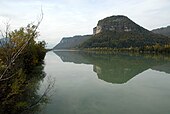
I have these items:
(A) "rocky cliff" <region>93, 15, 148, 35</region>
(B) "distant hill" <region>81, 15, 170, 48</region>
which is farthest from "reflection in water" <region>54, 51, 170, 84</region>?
(A) "rocky cliff" <region>93, 15, 148, 35</region>

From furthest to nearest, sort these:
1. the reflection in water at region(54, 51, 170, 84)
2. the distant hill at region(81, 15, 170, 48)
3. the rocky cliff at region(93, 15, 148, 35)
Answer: the rocky cliff at region(93, 15, 148, 35)
the distant hill at region(81, 15, 170, 48)
the reflection in water at region(54, 51, 170, 84)

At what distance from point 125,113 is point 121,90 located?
21.5ft

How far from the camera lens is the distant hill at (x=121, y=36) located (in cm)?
12812

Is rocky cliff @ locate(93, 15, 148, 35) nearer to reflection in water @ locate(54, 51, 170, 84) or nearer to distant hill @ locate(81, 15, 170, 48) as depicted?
distant hill @ locate(81, 15, 170, 48)

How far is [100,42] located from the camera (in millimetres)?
146625

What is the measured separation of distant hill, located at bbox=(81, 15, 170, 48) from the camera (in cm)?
12812

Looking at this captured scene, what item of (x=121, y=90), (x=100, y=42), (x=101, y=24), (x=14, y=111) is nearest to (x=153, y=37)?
(x=100, y=42)

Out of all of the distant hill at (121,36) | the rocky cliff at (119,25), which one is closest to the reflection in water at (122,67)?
the distant hill at (121,36)

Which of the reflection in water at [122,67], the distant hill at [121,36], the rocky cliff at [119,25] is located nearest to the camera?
the reflection in water at [122,67]

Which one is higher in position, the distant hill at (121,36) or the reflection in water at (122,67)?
the distant hill at (121,36)

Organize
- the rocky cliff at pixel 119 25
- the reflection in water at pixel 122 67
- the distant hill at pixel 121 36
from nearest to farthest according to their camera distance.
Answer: the reflection in water at pixel 122 67
the distant hill at pixel 121 36
the rocky cliff at pixel 119 25

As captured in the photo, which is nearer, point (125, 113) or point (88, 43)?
point (125, 113)

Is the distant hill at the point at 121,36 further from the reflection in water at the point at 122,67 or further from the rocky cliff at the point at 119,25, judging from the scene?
the reflection in water at the point at 122,67

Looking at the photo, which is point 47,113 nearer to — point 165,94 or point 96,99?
point 96,99
